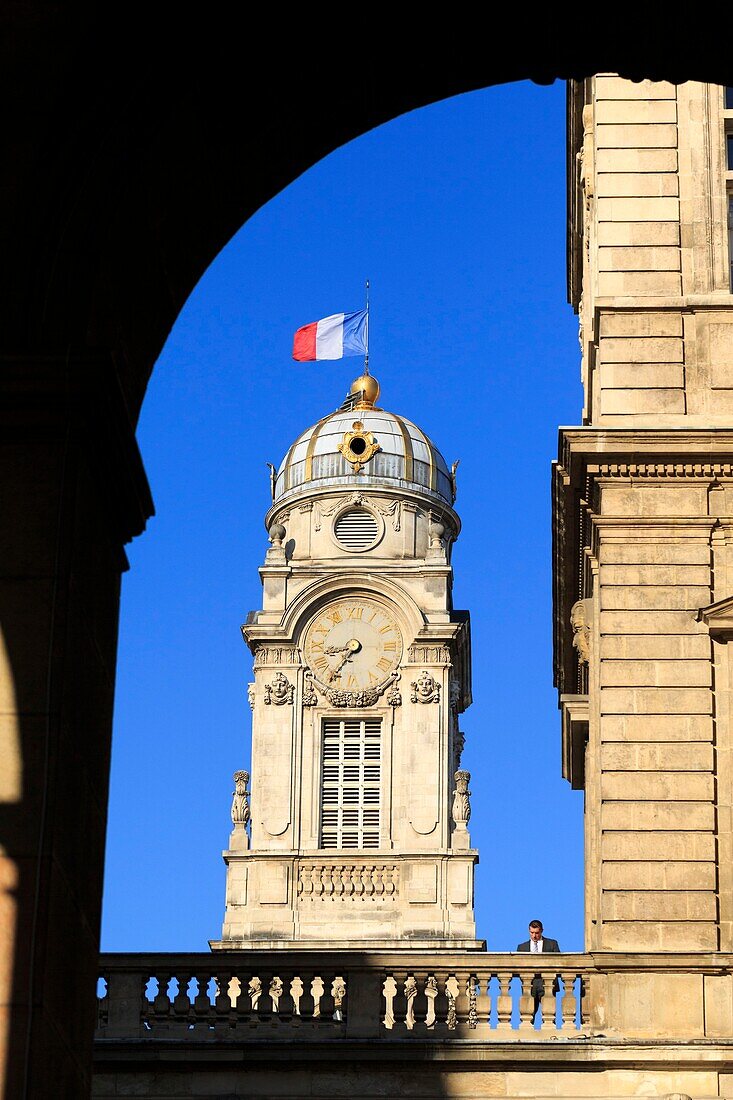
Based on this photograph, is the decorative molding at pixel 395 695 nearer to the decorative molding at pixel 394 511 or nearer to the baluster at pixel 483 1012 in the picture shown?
the decorative molding at pixel 394 511

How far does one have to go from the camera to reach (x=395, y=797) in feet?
264

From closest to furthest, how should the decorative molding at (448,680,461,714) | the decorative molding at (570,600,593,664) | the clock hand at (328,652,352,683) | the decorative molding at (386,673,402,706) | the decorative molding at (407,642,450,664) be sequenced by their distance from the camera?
the decorative molding at (570,600,593,664)
the clock hand at (328,652,352,683)
the decorative molding at (407,642,450,664)
the decorative molding at (386,673,402,706)
the decorative molding at (448,680,461,714)

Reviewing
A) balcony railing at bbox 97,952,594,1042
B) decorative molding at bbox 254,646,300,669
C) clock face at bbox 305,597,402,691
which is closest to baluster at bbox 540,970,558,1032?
Answer: balcony railing at bbox 97,952,594,1042

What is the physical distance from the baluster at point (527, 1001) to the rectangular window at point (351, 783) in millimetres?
53171

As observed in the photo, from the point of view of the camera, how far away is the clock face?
80062 mm

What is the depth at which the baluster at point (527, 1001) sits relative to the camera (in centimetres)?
2520

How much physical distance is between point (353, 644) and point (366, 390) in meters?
12.8

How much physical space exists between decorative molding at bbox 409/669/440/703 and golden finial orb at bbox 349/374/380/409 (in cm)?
1204

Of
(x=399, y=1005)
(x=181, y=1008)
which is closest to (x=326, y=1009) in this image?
(x=399, y=1005)

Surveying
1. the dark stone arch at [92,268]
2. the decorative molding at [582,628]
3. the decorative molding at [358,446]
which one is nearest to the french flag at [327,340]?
the decorative molding at [358,446]

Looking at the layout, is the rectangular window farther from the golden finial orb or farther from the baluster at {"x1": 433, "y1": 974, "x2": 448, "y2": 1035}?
the baluster at {"x1": 433, "y1": 974, "x2": 448, "y2": 1035}

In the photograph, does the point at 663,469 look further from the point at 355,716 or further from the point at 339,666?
the point at 355,716

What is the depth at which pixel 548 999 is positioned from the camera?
25312 millimetres

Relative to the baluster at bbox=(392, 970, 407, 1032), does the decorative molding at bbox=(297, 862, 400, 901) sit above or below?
above
